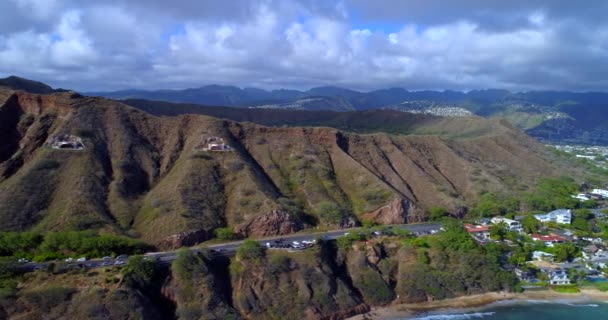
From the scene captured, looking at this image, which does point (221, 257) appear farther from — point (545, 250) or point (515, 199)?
point (515, 199)

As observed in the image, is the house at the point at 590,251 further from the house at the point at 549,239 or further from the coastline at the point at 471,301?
the coastline at the point at 471,301

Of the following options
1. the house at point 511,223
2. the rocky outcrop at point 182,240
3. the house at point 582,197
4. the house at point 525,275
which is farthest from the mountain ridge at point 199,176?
the house at point 525,275

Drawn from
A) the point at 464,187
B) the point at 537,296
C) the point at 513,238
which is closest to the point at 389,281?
the point at 537,296

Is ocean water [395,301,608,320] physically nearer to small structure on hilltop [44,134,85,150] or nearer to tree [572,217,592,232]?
tree [572,217,592,232]

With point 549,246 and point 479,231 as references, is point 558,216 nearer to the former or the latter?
point 549,246

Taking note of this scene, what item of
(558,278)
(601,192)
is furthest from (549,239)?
(601,192)

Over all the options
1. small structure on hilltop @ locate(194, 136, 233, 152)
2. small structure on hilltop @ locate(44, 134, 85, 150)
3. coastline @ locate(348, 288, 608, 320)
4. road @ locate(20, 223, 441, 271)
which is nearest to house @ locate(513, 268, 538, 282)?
coastline @ locate(348, 288, 608, 320)

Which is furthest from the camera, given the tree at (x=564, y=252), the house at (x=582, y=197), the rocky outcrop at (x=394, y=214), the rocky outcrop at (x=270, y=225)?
the house at (x=582, y=197)
